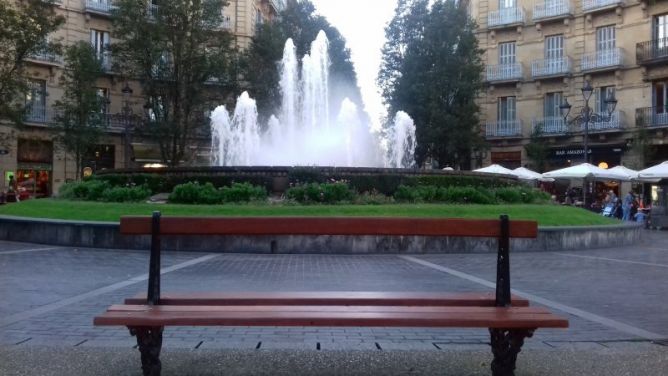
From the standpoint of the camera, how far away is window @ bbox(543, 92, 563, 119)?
3909 cm

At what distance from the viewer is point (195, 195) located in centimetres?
1603

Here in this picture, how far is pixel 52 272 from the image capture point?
953cm

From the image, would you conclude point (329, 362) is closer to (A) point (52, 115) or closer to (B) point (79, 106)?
(B) point (79, 106)

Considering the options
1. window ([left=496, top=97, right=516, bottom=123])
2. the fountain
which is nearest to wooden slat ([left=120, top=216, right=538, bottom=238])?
the fountain

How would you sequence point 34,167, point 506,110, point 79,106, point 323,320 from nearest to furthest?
point 323,320, point 79,106, point 34,167, point 506,110

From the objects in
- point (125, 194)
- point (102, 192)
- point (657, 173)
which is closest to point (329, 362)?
point (125, 194)

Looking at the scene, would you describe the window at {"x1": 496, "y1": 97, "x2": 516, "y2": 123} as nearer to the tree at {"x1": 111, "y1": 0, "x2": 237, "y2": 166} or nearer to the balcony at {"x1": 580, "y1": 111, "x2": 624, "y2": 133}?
the balcony at {"x1": 580, "y1": 111, "x2": 624, "y2": 133}

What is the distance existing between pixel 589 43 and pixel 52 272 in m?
36.0

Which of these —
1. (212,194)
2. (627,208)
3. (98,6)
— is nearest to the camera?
(212,194)

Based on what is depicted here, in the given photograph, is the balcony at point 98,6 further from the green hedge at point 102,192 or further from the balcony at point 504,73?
the balcony at point 504,73

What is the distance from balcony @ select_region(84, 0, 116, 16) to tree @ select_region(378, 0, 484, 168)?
1881cm

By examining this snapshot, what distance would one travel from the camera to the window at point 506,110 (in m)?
41.3

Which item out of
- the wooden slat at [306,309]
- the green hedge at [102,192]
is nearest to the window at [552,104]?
the green hedge at [102,192]

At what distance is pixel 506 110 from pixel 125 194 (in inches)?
1212
